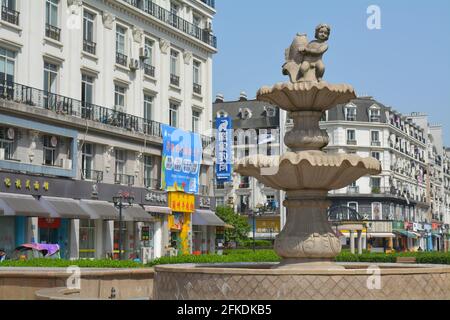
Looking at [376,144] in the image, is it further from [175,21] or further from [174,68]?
[175,21]

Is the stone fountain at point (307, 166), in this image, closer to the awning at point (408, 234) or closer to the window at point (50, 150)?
the window at point (50, 150)

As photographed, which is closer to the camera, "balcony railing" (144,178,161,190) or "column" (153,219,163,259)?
"balcony railing" (144,178,161,190)

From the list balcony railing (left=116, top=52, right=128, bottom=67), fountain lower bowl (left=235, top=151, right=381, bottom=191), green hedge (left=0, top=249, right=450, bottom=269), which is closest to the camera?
fountain lower bowl (left=235, top=151, right=381, bottom=191)

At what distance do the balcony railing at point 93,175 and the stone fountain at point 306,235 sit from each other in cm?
2211

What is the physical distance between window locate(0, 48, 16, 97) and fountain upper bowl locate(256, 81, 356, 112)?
18887 millimetres

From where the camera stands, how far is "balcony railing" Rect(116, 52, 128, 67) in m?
38.5

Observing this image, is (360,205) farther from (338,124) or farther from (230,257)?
(230,257)

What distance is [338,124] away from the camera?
245 ft

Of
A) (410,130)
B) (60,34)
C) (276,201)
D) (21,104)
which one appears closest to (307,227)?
(21,104)

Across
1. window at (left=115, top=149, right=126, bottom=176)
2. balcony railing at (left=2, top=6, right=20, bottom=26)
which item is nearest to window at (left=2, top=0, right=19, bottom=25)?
balcony railing at (left=2, top=6, right=20, bottom=26)

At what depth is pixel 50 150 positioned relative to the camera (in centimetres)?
3312

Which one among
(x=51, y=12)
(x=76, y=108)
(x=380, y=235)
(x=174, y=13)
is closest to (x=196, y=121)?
(x=174, y=13)

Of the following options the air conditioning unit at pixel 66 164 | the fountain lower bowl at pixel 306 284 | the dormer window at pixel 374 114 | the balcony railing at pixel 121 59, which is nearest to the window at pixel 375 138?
the dormer window at pixel 374 114

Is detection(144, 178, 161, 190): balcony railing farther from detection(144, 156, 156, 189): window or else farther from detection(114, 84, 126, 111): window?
detection(114, 84, 126, 111): window
